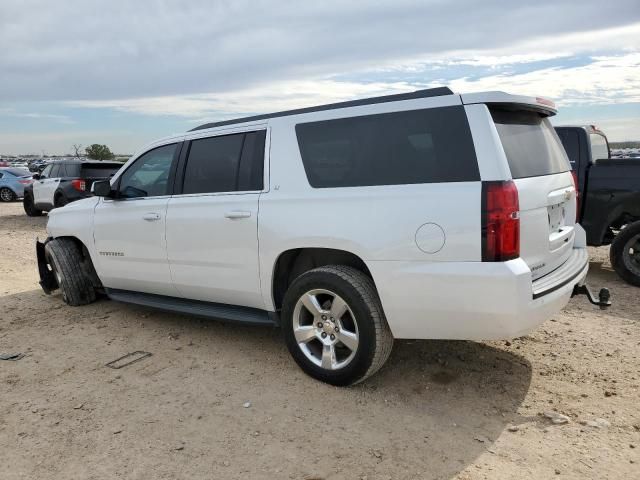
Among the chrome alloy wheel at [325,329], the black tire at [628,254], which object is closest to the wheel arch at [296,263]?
the chrome alloy wheel at [325,329]

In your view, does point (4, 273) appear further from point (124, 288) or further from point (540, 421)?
point (540, 421)

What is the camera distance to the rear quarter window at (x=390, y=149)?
315 centimetres

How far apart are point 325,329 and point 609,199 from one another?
4.86 metres

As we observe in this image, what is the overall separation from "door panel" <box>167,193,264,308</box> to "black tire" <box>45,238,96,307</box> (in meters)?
1.76

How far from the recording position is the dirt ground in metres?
2.82

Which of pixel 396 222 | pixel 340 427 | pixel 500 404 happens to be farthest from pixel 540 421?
pixel 396 222

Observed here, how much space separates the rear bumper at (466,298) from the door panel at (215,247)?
1116mm

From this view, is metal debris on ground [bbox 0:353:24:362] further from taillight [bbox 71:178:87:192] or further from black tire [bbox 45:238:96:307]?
taillight [bbox 71:178:87:192]

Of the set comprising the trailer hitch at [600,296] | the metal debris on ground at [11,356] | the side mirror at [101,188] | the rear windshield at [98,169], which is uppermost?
the rear windshield at [98,169]

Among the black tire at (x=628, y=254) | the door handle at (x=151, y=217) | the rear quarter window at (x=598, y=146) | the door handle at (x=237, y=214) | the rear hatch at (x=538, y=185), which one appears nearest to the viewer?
the rear hatch at (x=538, y=185)

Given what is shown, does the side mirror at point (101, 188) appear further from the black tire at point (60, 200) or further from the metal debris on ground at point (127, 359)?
the black tire at point (60, 200)

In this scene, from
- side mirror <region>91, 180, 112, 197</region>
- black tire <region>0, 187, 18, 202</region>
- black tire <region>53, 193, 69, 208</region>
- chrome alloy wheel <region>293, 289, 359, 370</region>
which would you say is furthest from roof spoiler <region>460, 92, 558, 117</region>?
black tire <region>0, 187, 18, 202</region>

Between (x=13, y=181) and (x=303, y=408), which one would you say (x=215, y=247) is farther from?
(x=13, y=181)

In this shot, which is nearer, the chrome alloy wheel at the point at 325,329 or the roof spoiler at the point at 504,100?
the roof spoiler at the point at 504,100
